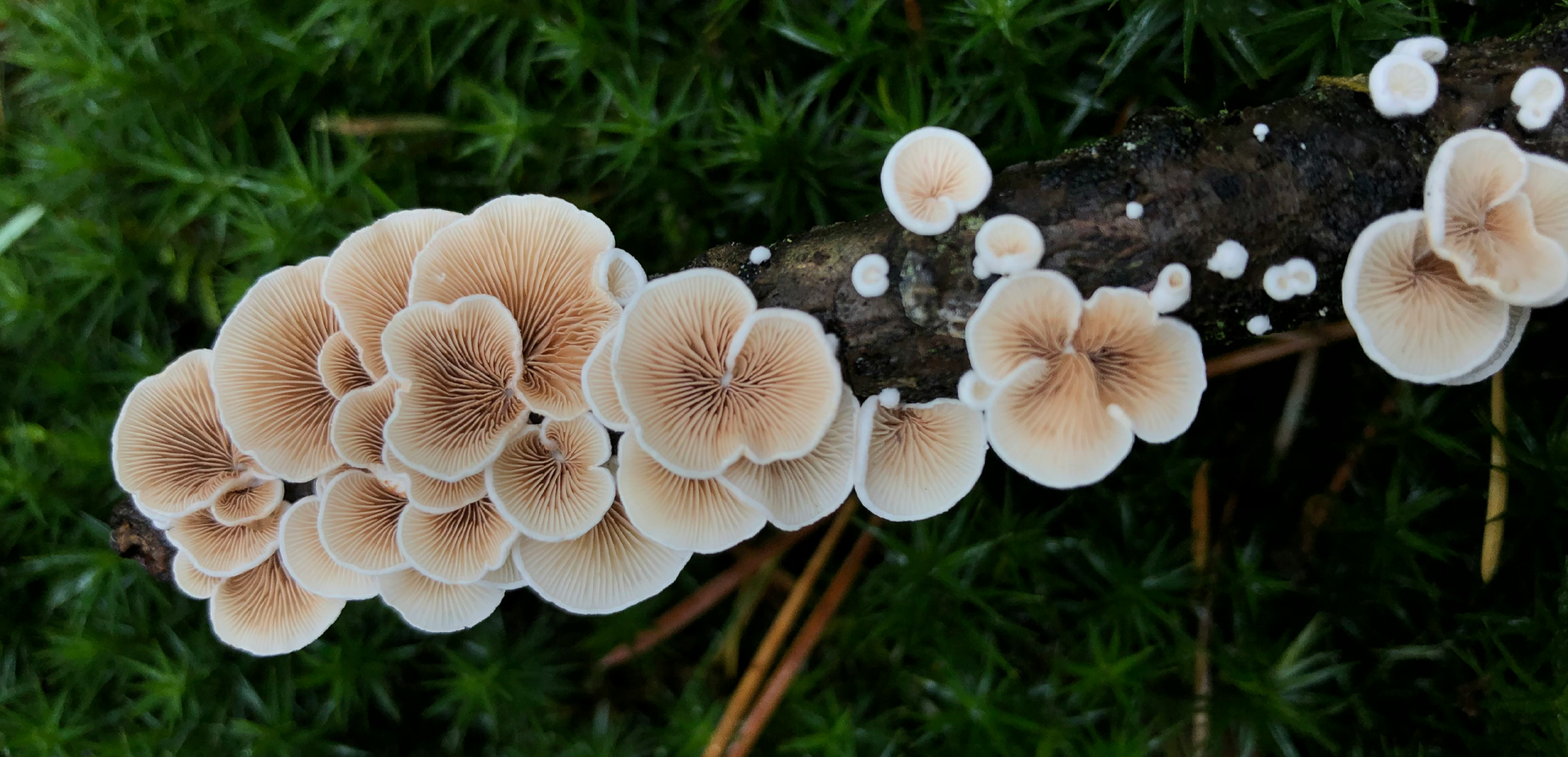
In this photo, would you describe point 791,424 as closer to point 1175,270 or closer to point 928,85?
point 1175,270

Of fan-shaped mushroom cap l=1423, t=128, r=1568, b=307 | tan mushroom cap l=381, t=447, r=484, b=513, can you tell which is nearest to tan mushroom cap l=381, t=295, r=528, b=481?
tan mushroom cap l=381, t=447, r=484, b=513

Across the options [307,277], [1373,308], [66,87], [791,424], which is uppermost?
[66,87]

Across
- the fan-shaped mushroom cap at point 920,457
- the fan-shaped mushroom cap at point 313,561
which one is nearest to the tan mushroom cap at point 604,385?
the fan-shaped mushroom cap at point 920,457

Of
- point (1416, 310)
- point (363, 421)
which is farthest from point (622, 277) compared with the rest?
point (1416, 310)

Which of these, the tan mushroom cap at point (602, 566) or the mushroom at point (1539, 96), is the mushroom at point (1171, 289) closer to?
the mushroom at point (1539, 96)

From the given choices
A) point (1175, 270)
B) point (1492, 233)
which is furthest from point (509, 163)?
point (1492, 233)

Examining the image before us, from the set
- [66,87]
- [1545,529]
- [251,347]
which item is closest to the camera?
[251,347]

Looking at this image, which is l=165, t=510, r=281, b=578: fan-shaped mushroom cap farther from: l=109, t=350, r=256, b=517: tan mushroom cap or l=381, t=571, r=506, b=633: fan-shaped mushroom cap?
l=381, t=571, r=506, b=633: fan-shaped mushroom cap
